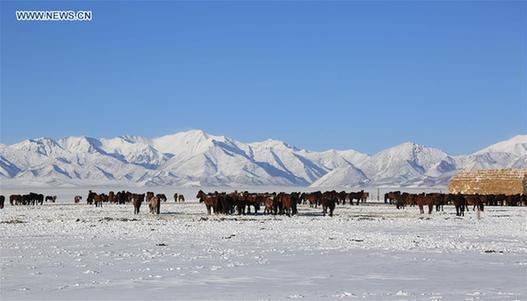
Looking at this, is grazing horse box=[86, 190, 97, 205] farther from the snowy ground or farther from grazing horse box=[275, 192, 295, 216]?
the snowy ground

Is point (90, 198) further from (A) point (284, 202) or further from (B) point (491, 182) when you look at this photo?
(B) point (491, 182)

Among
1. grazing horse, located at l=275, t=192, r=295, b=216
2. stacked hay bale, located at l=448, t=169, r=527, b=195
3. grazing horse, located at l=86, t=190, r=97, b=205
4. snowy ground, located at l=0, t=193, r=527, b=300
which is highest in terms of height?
stacked hay bale, located at l=448, t=169, r=527, b=195

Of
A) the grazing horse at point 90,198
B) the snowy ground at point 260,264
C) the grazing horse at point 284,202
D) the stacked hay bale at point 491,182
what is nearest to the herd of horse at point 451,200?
the stacked hay bale at point 491,182

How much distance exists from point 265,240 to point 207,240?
6.20 feet

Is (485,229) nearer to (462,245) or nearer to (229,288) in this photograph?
(462,245)

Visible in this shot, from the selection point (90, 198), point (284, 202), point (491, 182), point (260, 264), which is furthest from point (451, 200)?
point (260, 264)

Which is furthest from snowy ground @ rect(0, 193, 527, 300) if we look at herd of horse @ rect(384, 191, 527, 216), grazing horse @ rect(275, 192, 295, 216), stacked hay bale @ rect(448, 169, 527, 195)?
stacked hay bale @ rect(448, 169, 527, 195)

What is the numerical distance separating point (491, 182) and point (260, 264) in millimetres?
71007

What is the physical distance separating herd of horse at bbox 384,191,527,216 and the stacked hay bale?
755cm

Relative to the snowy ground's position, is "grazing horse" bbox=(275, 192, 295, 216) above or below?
above

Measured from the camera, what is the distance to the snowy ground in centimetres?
1298

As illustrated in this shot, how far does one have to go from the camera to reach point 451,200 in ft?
201

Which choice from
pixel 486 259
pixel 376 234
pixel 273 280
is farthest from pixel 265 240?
pixel 273 280

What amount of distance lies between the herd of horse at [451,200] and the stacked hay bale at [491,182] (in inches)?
297
